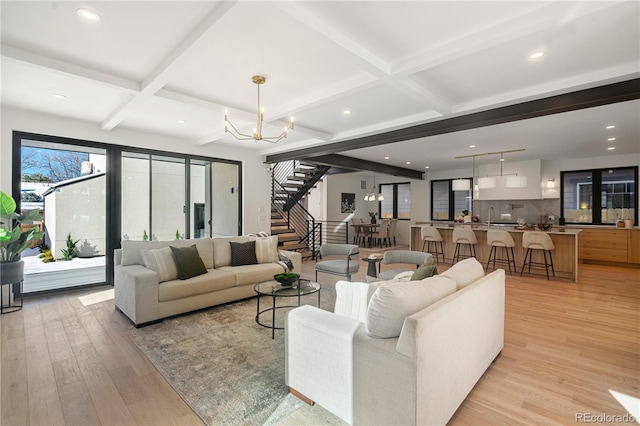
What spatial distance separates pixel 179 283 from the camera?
12.5ft

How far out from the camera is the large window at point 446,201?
10.1 metres

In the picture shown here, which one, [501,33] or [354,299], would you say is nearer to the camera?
[354,299]

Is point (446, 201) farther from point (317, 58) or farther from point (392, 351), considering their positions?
point (392, 351)

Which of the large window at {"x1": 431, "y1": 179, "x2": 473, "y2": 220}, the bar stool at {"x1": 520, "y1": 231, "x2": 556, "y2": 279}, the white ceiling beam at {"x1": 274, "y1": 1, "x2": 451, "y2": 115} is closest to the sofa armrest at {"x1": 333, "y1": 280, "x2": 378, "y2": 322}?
the white ceiling beam at {"x1": 274, "y1": 1, "x2": 451, "y2": 115}

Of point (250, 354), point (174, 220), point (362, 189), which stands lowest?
point (250, 354)

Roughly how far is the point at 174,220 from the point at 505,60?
5.96 metres

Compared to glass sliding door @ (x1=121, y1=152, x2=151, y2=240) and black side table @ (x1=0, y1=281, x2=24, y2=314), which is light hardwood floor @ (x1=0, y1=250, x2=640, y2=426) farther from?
glass sliding door @ (x1=121, y1=152, x2=151, y2=240)

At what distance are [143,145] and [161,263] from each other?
291 centimetres

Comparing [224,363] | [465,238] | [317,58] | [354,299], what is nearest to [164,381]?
[224,363]

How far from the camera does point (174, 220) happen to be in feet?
20.4

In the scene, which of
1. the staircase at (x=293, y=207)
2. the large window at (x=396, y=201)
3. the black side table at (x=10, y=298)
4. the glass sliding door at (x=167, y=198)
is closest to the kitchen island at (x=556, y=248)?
the staircase at (x=293, y=207)

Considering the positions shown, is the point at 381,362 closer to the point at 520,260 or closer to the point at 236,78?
the point at 236,78

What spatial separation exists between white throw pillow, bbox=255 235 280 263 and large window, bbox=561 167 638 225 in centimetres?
798

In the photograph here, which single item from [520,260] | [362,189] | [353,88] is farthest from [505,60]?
[362,189]
